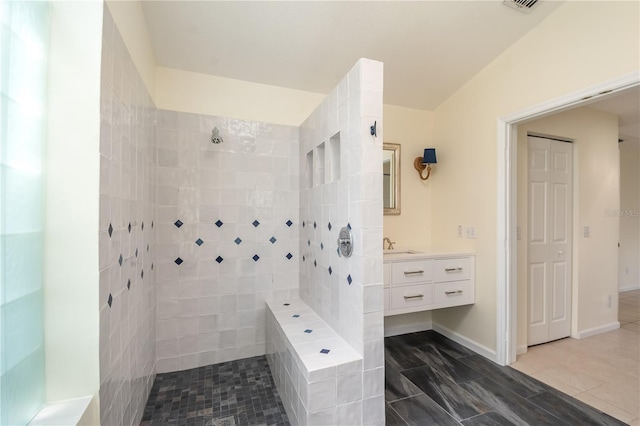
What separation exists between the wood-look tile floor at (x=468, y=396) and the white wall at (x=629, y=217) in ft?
13.6

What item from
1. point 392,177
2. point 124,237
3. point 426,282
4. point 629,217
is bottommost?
point 426,282

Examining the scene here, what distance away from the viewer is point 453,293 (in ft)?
8.31

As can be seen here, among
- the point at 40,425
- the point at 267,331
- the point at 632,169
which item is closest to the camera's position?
the point at 40,425

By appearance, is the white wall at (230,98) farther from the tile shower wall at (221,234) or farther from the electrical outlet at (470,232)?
the electrical outlet at (470,232)

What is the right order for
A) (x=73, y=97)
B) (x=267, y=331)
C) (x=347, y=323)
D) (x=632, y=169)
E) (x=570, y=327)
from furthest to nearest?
1. (x=632, y=169)
2. (x=570, y=327)
3. (x=267, y=331)
4. (x=347, y=323)
5. (x=73, y=97)

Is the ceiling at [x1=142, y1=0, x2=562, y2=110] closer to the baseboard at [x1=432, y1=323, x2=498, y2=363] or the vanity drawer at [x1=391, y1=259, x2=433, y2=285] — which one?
the vanity drawer at [x1=391, y1=259, x2=433, y2=285]

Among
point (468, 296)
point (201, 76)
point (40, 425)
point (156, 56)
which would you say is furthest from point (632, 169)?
point (40, 425)

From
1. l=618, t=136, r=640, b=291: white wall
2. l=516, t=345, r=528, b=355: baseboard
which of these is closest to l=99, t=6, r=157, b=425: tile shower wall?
l=516, t=345, r=528, b=355: baseboard

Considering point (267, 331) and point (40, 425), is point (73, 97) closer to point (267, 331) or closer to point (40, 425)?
point (40, 425)

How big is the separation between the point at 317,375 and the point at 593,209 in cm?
347

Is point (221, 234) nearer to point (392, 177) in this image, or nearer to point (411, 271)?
point (411, 271)

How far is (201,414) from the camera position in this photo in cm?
173

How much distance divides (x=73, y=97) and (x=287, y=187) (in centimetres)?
167

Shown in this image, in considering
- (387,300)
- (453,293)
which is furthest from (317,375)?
(453,293)
